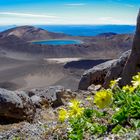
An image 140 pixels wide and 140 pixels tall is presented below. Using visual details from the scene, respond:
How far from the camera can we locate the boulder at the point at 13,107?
10242 millimetres

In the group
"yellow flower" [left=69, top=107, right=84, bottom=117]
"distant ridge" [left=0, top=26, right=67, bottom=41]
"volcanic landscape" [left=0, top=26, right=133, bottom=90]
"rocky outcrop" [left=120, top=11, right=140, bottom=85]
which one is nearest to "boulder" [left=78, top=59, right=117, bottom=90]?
"rocky outcrop" [left=120, top=11, right=140, bottom=85]

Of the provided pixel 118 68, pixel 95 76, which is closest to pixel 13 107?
pixel 118 68

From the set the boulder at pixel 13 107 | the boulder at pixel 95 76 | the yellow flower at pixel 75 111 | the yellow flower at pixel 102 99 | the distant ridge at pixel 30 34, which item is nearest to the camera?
the yellow flower at pixel 102 99

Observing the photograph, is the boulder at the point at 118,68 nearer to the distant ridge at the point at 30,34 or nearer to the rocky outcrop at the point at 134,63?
the rocky outcrop at the point at 134,63

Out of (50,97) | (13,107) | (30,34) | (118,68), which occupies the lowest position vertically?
(30,34)

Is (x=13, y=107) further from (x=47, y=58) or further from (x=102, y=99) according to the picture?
(x=47, y=58)

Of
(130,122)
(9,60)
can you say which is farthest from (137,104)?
(9,60)

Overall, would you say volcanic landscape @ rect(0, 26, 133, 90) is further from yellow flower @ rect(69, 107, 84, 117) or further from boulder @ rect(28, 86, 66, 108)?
yellow flower @ rect(69, 107, 84, 117)

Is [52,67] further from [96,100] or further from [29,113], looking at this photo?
[96,100]

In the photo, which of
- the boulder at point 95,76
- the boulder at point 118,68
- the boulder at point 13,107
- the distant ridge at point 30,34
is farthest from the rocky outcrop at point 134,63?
the distant ridge at point 30,34

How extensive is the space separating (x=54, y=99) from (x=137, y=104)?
9138 millimetres

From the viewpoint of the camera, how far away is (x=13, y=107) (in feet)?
34.0

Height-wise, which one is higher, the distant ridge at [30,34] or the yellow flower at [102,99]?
the yellow flower at [102,99]

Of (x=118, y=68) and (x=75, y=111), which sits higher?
(x=75, y=111)
